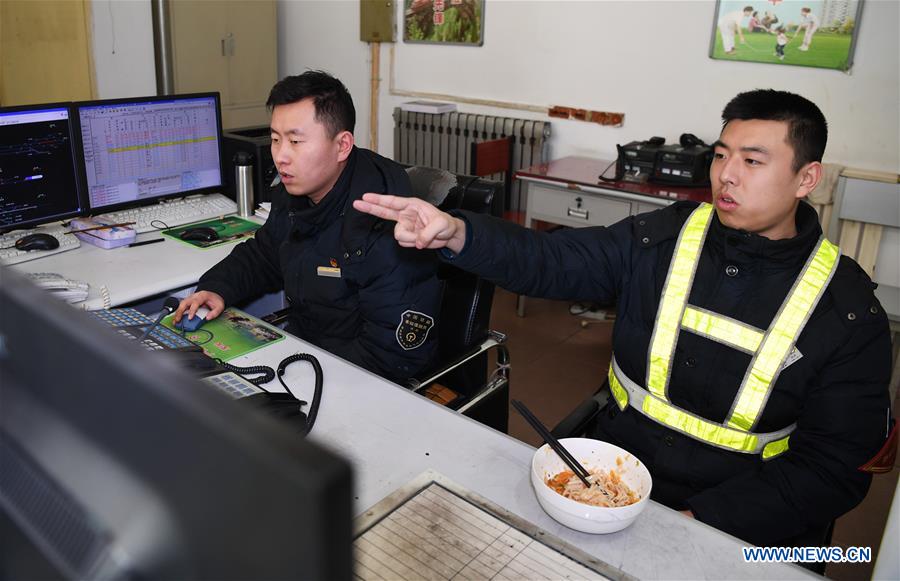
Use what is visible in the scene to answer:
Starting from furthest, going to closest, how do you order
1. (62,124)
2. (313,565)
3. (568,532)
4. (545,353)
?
1. (545,353)
2. (62,124)
3. (568,532)
4. (313,565)

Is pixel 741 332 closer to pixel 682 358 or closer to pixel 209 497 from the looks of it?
pixel 682 358

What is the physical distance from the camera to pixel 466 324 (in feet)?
6.59

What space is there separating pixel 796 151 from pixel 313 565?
58.1 inches

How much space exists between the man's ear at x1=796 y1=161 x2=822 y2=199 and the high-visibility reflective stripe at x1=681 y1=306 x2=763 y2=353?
1.01ft

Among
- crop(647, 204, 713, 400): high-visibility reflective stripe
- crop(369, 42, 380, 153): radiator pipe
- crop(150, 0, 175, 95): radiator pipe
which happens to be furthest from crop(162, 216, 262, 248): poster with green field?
crop(369, 42, 380, 153): radiator pipe

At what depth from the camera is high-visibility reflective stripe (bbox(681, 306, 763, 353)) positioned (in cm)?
149

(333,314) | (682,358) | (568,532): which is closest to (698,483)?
(682,358)

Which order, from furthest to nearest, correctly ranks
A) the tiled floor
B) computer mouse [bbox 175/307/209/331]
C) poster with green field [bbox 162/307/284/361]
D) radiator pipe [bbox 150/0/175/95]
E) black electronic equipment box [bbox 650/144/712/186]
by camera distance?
radiator pipe [bbox 150/0/175/95] < black electronic equipment box [bbox 650/144/712/186] < the tiled floor < computer mouse [bbox 175/307/209/331] < poster with green field [bbox 162/307/284/361]

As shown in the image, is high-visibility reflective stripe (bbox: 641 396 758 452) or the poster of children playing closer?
high-visibility reflective stripe (bbox: 641 396 758 452)

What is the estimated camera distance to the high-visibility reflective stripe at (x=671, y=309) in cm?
158

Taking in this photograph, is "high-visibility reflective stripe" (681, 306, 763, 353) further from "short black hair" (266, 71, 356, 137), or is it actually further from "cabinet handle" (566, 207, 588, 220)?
"cabinet handle" (566, 207, 588, 220)

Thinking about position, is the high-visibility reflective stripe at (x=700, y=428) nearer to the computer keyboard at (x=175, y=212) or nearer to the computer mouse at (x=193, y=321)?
the computer mouse at (x=193, y=321)

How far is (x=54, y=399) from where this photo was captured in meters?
0.45

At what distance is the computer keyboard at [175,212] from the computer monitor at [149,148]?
0.13ft
